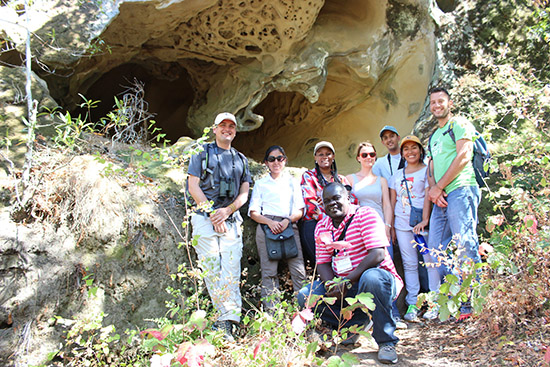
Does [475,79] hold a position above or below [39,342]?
above

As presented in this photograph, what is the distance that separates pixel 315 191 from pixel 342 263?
0.93 m

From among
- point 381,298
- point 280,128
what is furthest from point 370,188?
point 280,128

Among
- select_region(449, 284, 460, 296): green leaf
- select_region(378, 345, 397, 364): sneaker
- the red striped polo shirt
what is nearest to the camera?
select_region(449, 284, 460, 296): green leaf

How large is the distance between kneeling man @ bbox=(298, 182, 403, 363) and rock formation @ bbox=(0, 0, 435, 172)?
331 centimetres

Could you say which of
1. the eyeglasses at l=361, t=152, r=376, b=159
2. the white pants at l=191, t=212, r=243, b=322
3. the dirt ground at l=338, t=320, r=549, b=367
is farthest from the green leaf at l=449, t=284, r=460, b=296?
the eyeglasses at l=361, t=152, r=376, b=159

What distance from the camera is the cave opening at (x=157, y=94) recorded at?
305 inches

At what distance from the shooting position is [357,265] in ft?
10.1

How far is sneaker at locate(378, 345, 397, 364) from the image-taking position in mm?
2830

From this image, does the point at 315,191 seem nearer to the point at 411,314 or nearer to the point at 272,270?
the point at 272,270

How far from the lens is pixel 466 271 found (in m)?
2.83

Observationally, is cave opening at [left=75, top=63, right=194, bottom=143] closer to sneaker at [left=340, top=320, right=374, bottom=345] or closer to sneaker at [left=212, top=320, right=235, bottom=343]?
sneaker at [left=212, top=320, right=235, bottom=343]

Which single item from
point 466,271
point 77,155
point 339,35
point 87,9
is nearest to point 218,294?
point 466,271

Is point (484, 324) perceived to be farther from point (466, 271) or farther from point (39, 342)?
point (39, 342)

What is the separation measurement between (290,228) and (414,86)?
149 inches
